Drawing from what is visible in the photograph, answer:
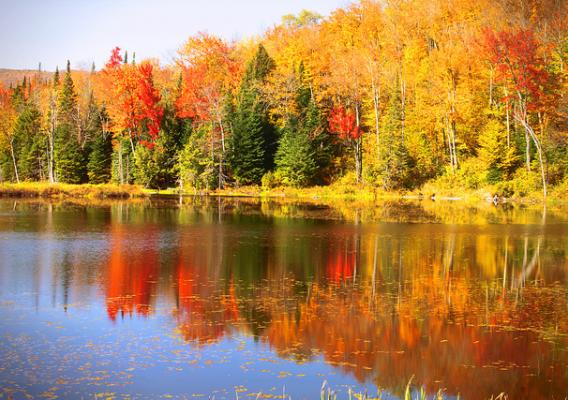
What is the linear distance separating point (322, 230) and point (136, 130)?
43410mm

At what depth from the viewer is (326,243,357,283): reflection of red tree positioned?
1992 centimetres

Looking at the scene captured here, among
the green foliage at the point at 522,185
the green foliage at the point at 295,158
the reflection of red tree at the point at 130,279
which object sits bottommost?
the reflection of red tree at the point at 130,279

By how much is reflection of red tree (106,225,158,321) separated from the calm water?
6 centimetres

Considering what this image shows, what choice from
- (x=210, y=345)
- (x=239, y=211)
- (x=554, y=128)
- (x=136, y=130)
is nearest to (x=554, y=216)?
(x=554, y=128)

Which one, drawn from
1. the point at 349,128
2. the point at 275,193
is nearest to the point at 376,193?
the point at 349,128

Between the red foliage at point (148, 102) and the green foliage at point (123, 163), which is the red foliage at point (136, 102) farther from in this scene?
the green foliage at point (123, 163)

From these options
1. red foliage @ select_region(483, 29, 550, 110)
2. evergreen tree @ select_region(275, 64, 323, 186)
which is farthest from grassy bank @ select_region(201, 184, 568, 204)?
red foliage @ select_region(483, 29, 550, 110)

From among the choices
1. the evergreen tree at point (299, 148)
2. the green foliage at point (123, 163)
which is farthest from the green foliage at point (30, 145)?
the evergreen tree at point (299, 148)

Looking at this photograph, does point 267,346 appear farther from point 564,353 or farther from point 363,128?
point 363,128

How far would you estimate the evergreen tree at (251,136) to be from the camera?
64562 mm

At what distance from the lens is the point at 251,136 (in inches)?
2554

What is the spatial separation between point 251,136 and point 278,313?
50733 mm

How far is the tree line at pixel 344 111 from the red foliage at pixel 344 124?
0.45 feet

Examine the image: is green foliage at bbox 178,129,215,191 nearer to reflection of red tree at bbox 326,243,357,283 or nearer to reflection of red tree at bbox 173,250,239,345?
reflection of red tree at bbox 326,243,357,283
